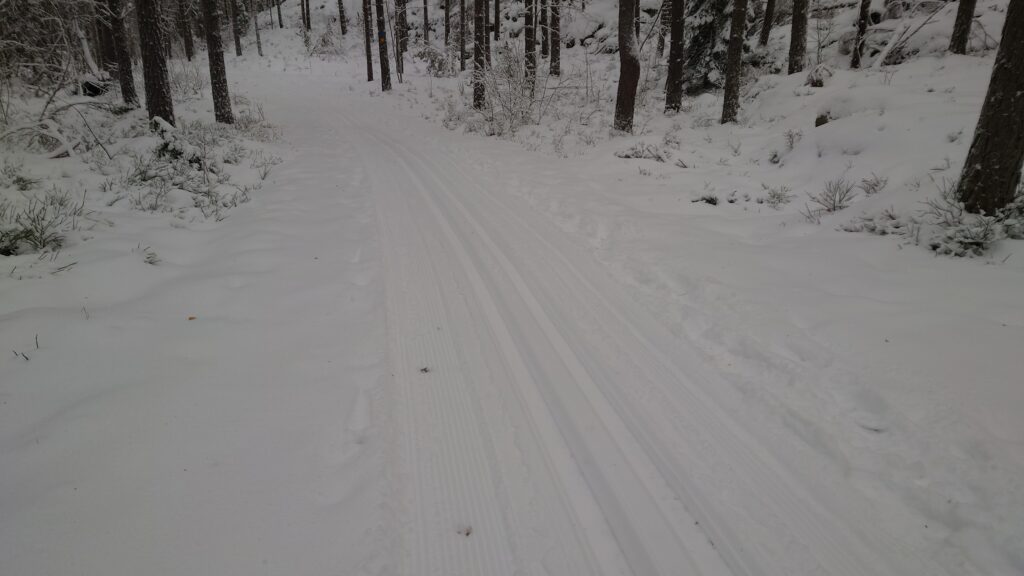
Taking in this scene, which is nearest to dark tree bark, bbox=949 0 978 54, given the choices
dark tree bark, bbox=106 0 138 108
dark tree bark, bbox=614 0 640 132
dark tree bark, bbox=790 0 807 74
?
dark tree bark, bbox=790 0 807 74

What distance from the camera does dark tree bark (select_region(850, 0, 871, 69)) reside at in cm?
1287

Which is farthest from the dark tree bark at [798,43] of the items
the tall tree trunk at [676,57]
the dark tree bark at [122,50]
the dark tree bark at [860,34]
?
the dark tree bark at [122,50]

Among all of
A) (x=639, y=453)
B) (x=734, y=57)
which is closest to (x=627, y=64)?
(x=734, y=57)

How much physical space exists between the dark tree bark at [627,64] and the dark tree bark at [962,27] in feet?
28.2

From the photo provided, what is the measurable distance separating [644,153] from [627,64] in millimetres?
2650

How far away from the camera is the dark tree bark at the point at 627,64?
33.3ft

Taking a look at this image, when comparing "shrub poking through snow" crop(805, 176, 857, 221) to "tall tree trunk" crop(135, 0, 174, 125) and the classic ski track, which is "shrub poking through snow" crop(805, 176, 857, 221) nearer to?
the classic ski track

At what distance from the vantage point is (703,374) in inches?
130

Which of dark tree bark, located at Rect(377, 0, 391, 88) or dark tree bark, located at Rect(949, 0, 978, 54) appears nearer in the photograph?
dark tree bark, located at Rect(949, 0, 978, 54)

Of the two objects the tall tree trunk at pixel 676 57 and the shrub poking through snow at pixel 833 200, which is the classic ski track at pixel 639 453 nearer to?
the shrub poking through snow at pixel 833 200

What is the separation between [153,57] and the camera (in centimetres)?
853

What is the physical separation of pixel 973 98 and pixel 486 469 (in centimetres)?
1151

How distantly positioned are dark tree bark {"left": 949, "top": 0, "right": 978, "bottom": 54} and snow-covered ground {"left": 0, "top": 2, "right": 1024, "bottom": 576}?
8.59 metres

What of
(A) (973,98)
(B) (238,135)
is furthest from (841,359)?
(B) (238,135)
